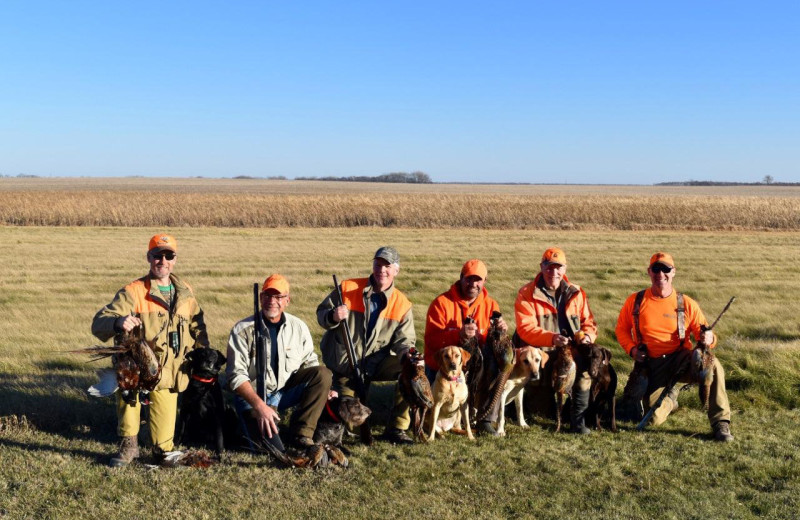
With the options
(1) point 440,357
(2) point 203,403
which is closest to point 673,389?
(1) point 440,357

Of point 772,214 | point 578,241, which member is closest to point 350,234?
point 578,241

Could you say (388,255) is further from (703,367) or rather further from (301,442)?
(703,367)

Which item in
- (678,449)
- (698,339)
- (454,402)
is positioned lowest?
(678,449)

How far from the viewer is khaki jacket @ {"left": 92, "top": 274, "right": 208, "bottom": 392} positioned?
5262 mm

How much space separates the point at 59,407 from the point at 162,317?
1.89 meters

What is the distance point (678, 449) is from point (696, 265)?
Result: 42.0ft

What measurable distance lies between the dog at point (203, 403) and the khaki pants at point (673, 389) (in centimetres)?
377

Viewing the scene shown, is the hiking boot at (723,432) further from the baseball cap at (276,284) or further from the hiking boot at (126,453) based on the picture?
the hiking boot at (126,453)

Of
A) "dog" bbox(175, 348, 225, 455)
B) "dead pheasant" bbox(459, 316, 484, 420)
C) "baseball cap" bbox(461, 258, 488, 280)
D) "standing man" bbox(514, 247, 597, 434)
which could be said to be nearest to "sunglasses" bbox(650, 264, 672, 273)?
"standing man" bbox(514, 247, 597, 434)

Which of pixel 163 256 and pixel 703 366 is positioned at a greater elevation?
pixel 163 256

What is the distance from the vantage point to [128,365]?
505 cm

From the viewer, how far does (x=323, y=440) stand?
18.0 feet

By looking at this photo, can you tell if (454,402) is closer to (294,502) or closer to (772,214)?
(294,502)

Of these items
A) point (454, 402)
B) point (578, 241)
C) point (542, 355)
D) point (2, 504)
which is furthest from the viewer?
point (578, 241)
